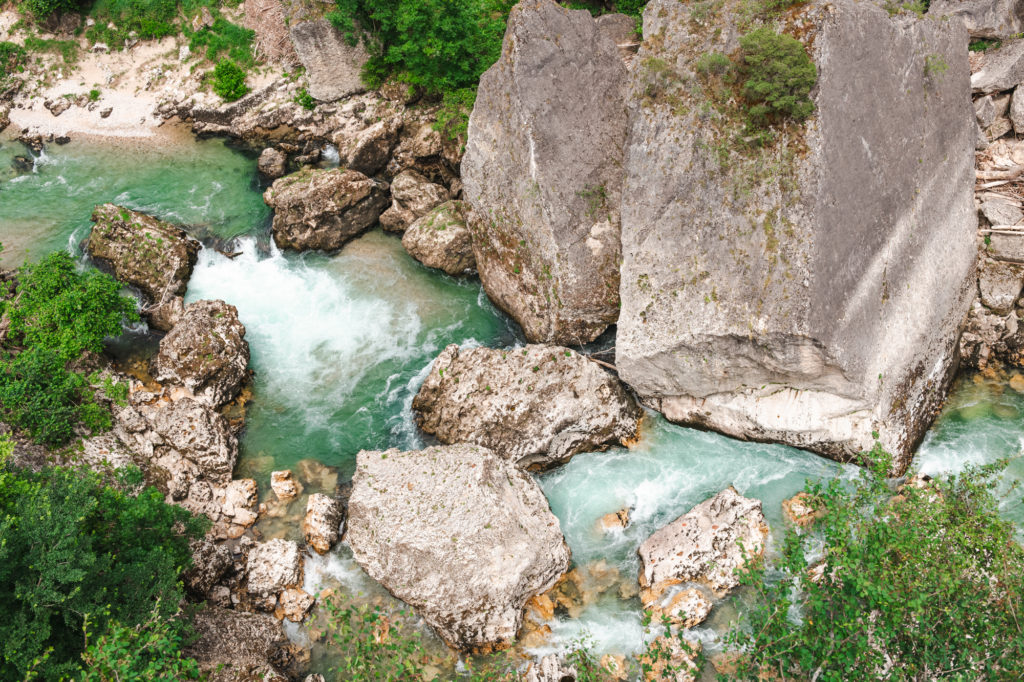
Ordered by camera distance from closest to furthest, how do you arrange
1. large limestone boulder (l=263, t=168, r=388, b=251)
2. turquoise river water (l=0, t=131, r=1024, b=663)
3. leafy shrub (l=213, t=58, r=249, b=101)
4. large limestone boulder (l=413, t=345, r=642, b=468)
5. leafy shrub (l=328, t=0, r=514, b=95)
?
turquoise river water (l=0, t=131, r=1024, b=663) < large limestone boulder (l=413, t=345, r=642, b=468) < leafy shrub (l=328, t=0, r=514, b=95) < large limestone boulder (l=263, t=168, r=388, b=251) < leafy shrub (l=213, t=58, r=249, b=101)

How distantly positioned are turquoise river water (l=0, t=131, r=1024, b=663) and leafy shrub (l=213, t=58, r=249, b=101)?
2865 millimetres

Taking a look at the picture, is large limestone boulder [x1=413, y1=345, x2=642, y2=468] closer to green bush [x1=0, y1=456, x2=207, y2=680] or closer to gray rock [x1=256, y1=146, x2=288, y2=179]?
green bush [x1=0, y1=456, x2=207, y2=680]

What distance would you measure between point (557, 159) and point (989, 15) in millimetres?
14698

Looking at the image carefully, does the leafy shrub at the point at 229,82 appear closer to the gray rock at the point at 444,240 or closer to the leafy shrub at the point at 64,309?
the leafy shrub at the point at 64,309

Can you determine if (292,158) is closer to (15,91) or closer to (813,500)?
(15,91)

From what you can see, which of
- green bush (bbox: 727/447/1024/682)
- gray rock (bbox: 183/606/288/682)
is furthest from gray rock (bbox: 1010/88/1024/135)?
gray rock (bbox: 183/606/288/682)

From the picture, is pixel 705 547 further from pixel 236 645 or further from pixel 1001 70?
pixel 1001 70

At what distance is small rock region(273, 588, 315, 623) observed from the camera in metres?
14.8

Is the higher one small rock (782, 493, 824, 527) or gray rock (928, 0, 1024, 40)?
gray rock (928, 0, 1024, 40)

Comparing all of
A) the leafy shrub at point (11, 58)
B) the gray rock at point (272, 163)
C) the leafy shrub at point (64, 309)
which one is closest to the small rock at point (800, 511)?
the leafy shrub at point (64, 309)

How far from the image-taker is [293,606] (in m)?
14.9

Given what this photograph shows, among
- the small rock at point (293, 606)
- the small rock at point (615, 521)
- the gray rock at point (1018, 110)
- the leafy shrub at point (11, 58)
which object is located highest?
the leafy shrub at point (11, 58)

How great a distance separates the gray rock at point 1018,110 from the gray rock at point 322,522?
24.2m

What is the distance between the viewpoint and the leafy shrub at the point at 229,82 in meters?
29.0
